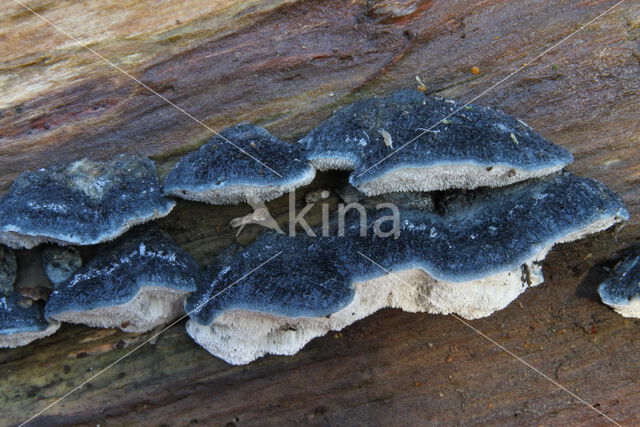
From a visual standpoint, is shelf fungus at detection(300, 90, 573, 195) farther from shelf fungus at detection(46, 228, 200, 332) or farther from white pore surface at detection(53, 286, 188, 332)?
white pore surface at detection(53, 286, 188, 332)

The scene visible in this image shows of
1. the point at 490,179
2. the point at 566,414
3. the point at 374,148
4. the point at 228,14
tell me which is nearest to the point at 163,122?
the point at 228,14

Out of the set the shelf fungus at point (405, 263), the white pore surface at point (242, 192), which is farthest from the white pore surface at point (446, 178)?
the white pore surface at point (242, 192)

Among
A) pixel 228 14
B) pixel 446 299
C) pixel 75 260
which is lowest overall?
pixel 446 299

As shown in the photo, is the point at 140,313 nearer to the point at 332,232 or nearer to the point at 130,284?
the point at 130,284

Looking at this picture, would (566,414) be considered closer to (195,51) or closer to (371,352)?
(371,352)

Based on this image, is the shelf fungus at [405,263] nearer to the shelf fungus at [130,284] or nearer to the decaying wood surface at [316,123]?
the shelf fungus at [130,284]

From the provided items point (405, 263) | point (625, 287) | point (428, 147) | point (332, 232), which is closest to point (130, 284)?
point (332, 232)

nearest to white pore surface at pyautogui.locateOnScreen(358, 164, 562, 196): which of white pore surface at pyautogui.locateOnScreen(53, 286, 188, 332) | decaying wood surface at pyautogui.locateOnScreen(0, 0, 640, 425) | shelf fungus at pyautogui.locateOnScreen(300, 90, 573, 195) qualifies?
shelf fungus at pyautogui.locateOnScreen(300, 90, 573, 195)
